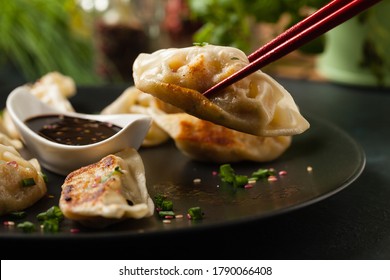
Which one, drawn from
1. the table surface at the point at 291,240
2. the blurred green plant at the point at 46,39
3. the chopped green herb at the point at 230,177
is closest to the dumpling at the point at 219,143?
the chopped green herb at the point at 230,177

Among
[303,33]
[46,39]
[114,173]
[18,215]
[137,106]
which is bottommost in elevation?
[46,39]

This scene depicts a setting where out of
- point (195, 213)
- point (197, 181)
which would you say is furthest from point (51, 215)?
point (197, 181)

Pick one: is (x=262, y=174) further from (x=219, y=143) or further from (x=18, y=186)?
(x=18, y=186)

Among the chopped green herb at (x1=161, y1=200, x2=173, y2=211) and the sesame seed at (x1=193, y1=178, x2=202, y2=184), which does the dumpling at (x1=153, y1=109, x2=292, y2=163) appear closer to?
the sesame seed at (x1=193, y1=178, x2=202, y2=184)

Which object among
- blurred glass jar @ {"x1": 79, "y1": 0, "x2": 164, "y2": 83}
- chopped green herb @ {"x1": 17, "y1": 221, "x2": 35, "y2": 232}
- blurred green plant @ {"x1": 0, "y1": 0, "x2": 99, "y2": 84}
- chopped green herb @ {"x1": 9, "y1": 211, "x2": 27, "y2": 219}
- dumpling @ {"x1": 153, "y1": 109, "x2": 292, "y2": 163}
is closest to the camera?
chopped green herb @ {"x1": 17, "y1": 221, "x2": 35, "y2": 232}

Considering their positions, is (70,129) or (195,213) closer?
(195,213)

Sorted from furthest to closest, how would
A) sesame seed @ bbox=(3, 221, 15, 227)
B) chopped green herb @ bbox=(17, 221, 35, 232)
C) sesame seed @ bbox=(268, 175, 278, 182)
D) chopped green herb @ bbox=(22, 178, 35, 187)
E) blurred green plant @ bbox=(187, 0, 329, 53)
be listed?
blurred green plant @ bbox=(187, 0, 329, 53) < sesame seed @ bbox=(268, 175, 278, 182) < chopped green herb @ bbox=(22, 178, 35, 187) < sesame seed @ bbox=(3, 221, 15, 227) < chopped green herb @ bbox=(17, 221, 35, 232)

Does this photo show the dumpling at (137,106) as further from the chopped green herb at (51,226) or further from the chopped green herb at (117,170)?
the chopped green herb at (51,226)

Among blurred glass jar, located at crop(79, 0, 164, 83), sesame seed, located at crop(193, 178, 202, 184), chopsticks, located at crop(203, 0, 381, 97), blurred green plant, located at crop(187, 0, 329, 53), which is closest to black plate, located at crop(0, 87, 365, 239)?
sesame seed, located at crop(193, 178, 202, 184)
